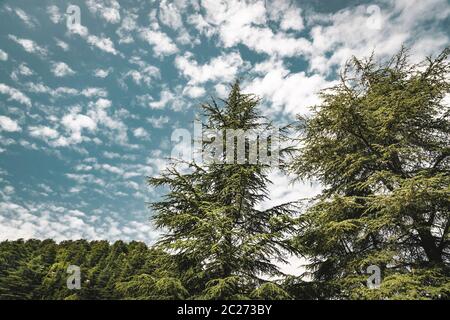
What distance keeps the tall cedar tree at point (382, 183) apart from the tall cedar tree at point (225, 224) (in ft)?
4.74

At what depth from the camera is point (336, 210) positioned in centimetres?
1045

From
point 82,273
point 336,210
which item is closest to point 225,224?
point 336,210

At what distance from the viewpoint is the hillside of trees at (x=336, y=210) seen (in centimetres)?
913

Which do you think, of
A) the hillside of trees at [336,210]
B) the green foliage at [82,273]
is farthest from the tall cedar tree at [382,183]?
the green foliage at [82,273]

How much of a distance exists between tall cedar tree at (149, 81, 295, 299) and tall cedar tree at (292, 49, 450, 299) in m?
1.44

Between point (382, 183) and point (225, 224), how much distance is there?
17.1 feet

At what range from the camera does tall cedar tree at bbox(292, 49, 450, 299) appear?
362 inches

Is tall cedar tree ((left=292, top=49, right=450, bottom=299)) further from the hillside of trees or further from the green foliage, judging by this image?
the green foliage

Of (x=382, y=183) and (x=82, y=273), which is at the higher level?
(x=382, y=183)

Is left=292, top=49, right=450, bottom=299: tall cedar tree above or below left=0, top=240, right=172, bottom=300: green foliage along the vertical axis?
above

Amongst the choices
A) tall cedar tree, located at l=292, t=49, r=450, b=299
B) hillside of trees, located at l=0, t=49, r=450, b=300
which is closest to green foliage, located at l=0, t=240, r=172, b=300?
hillside of trees, located at l=0, t=49, r=450, b=300

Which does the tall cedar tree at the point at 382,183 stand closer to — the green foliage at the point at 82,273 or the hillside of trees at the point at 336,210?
the hillside of trees at the point at 336,210

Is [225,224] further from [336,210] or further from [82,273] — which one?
[82,273]

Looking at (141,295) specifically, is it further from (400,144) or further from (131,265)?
(131,265)
